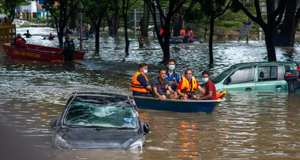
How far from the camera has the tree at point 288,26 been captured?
1452 inches

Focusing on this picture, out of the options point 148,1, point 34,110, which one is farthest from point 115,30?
point 34,110

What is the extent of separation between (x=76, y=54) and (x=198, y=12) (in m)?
8.49

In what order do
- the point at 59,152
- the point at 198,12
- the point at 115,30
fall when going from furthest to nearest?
1. the point at 115,30
2. the point at 198,12
3. the point at 59,152

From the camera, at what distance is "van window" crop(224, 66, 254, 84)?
56.9 feet

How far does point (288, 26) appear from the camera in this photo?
39250 millimetres

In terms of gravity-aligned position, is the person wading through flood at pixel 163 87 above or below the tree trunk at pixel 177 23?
below

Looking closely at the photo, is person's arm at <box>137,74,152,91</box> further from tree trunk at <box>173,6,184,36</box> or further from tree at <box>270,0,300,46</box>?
tree trunk at <box>173,6,184,36</box>

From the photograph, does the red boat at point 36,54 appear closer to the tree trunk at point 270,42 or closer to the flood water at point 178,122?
the flood water at point 178,122

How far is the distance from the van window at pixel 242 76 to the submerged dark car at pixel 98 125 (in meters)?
8.17

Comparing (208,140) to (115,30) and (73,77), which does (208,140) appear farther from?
(115,30)

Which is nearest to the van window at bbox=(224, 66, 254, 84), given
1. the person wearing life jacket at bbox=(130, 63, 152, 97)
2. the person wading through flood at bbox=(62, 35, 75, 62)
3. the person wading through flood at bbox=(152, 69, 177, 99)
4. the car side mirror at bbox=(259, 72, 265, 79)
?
the car side mirror at bbox=(259, 72, 265, 79)

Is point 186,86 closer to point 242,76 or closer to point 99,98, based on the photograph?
point 242,76

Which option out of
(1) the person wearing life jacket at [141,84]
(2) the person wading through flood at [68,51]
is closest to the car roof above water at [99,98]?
(1) the person wearing life jacket at [141,84]

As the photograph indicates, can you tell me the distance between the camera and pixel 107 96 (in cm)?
995
